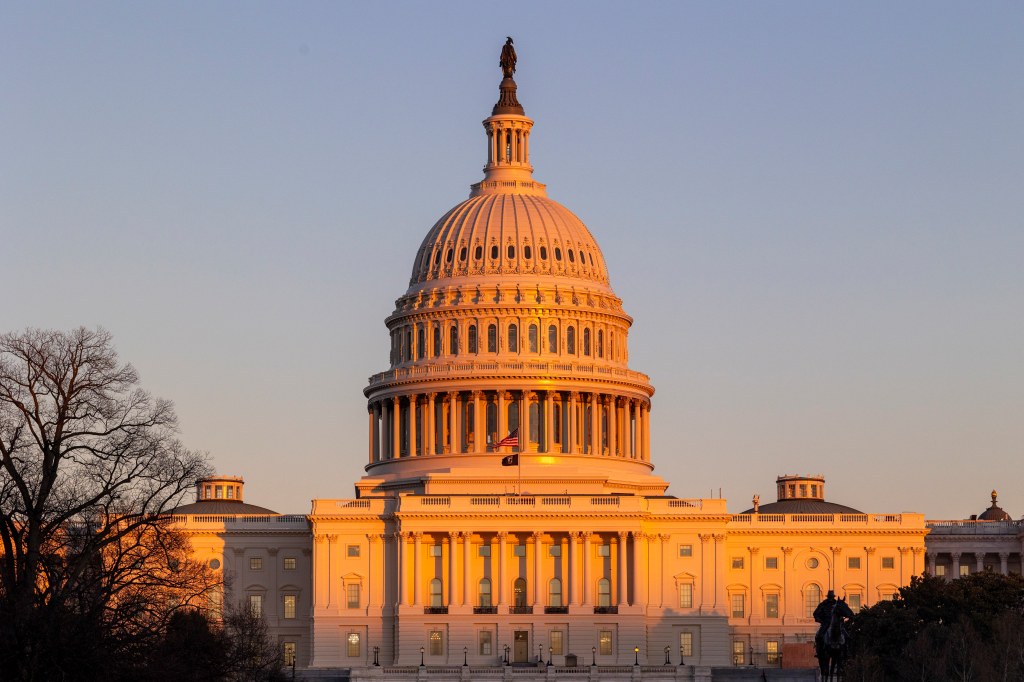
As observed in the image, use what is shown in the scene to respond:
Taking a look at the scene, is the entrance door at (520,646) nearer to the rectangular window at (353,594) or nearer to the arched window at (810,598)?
the rectangular window at (353,594)

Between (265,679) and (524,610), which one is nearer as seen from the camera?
(265,679)

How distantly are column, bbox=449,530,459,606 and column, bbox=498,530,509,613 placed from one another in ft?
9.95

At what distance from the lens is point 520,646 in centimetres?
18400

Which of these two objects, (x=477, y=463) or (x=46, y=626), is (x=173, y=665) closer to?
(x=46, y=626)

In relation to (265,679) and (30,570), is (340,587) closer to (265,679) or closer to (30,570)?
(265,679)

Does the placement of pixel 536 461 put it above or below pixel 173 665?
above

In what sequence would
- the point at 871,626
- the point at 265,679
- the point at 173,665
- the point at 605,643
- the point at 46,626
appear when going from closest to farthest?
the point at 46,626, the point at 173,665, the point at 265,679, the point at 871,626, the point at 605,643

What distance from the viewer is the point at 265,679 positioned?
142000 millimetres

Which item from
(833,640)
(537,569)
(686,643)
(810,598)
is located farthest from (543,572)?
(833,640)

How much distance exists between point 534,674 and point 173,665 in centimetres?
7820

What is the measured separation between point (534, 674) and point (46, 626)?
8737 centimetres

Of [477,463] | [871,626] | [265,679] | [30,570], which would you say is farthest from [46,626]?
[477,463]

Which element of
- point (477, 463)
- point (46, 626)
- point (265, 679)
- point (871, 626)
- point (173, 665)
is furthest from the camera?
point (477, 463)

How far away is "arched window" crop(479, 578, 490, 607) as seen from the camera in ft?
612
